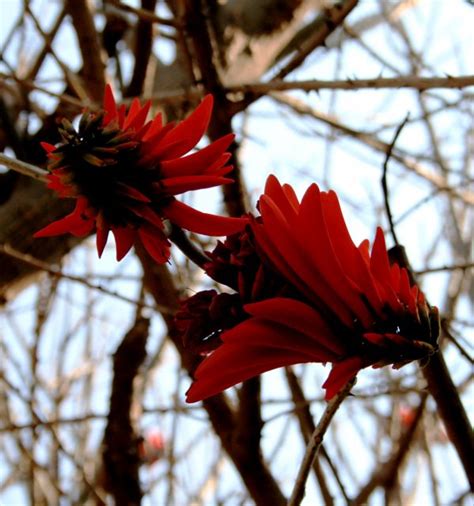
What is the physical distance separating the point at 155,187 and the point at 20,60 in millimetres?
1443

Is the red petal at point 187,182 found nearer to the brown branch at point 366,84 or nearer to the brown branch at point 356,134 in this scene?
the brown branch at point 366,84

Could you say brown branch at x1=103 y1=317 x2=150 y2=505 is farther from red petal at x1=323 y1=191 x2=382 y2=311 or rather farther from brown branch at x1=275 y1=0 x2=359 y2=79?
red petal at x1=323 y1=191 x2=382 y2=311

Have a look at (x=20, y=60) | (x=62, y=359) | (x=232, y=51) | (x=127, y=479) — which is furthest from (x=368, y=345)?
(x=20, y=60)

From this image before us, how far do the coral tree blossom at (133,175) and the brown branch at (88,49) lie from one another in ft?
1.99

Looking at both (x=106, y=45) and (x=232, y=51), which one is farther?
(x=106, y=45)

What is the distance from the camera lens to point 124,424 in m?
0.97

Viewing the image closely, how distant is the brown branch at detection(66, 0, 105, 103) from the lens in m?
0.99

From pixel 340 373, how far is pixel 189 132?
144mm

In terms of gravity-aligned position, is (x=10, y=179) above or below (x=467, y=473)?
above

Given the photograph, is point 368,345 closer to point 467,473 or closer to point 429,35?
point 467,473

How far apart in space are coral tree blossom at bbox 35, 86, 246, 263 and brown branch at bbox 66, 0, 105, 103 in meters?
0.61

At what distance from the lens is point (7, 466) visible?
5.79 feet

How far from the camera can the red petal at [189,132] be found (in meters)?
0.40

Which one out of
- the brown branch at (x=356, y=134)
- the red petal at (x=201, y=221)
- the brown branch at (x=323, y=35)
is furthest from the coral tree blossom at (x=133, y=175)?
the brown branch at (x=356, y=134)
